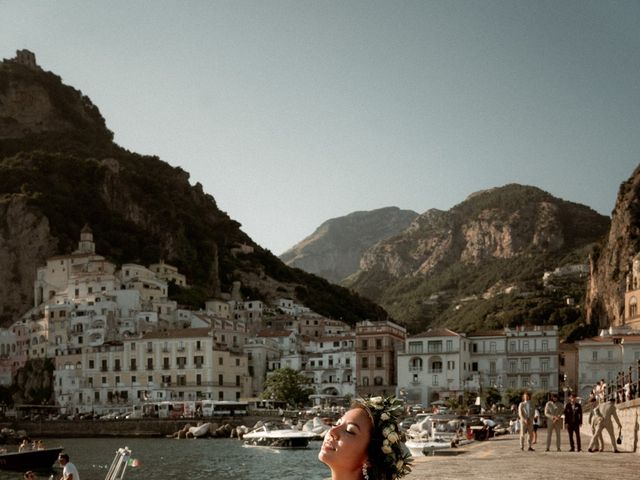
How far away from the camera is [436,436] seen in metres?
48.0

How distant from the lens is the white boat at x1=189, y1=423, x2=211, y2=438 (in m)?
78.9

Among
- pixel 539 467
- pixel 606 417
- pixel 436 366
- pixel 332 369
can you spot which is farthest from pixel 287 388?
pixel 539 467

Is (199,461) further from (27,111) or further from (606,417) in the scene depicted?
(27,111)

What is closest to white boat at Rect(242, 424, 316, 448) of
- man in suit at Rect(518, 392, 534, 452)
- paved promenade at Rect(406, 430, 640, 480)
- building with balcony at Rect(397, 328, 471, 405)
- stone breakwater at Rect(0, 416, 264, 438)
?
stone breakwater at Rect(0, 416, 264, 438)

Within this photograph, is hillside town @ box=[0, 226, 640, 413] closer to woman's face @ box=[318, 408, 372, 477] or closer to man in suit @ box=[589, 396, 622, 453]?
man in suit @ box=[589, 396, 622, 453]

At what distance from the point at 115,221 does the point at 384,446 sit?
153 meters

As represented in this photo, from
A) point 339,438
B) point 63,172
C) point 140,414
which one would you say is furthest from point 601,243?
point 339,438

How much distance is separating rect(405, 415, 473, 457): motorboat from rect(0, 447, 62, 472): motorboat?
18.6 metres

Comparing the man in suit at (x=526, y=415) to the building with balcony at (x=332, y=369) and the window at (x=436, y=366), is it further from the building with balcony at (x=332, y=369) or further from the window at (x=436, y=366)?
the building with balcony at (x=332, y=369)

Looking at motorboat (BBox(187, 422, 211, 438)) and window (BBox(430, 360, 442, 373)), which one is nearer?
motorboat (BBox(187, 422, 211, 438))

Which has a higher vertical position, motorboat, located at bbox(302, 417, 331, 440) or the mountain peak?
the mountain peak

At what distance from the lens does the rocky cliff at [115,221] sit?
13275cm

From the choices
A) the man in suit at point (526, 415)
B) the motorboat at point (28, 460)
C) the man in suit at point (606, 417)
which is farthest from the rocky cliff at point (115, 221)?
the man in suit at point (606, 417)

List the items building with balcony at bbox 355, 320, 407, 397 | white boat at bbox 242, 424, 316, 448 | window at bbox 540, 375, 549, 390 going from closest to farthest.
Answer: white boat at bbox 242, 424, 316, 448, window at bbox 540, 375, 549, 390, building with balcony at bbox 355, 320, 407, 397
